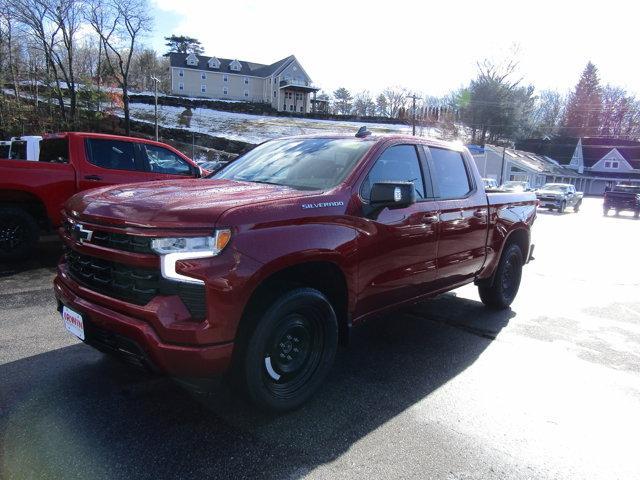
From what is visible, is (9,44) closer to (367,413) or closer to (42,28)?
(42,28)

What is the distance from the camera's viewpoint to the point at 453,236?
14.5 feet

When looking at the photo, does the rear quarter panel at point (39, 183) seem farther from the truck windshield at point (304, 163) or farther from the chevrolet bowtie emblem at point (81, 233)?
the chevrolet bowtie emblem at point (81, 233)

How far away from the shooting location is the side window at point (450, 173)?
4.42 meters

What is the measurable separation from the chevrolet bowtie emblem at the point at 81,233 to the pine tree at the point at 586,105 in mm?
85351

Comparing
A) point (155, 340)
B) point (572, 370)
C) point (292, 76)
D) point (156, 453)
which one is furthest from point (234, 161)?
point (292, 76)

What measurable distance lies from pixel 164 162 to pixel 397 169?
5.49 meters

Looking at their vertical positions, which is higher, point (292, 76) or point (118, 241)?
point (292, 76)

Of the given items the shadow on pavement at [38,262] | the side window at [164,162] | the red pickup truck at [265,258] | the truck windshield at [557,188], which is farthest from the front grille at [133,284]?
the truck windshield at [557,188]

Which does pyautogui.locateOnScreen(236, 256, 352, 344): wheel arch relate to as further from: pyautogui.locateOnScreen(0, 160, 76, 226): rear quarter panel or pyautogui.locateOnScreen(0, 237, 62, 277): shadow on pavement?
pyautogui.locateOnScreen(0, 237, 62, 277): shadow on pavement

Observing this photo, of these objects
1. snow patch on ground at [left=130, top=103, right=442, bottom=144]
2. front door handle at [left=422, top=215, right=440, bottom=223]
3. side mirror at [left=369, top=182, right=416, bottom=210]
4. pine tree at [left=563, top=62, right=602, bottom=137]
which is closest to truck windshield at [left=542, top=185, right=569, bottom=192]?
snow patch on ground at [left=130, top=103, right=442, bottom=144]

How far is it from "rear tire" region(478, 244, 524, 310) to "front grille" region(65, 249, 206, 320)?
412 centimetres

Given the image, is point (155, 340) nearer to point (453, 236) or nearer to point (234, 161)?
point (234, 161)

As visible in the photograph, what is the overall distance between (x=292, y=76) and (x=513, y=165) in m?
39.7

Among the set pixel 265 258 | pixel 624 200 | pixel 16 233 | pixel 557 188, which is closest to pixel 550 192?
pixel 557 188
